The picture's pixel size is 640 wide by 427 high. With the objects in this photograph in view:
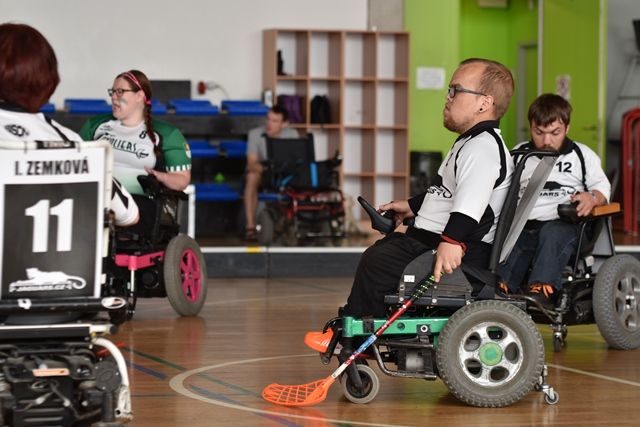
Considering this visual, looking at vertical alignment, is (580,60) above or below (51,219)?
above

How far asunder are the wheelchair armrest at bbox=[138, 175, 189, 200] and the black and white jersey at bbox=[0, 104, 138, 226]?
2609 millimetres

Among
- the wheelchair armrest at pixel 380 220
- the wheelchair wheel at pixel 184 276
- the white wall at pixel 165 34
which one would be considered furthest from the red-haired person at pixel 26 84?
the white wall at pixel 165 34

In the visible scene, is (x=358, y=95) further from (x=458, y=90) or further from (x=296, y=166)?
(x=458, y=90)

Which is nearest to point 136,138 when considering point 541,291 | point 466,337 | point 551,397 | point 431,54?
point 541,291

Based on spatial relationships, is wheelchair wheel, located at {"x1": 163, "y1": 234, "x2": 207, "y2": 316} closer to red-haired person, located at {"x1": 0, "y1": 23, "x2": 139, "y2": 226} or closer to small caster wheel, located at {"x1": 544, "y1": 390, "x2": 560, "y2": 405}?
small caster wheel, located at {"x1": 544, "y1": 390, "x2": 560, "y2": 405}

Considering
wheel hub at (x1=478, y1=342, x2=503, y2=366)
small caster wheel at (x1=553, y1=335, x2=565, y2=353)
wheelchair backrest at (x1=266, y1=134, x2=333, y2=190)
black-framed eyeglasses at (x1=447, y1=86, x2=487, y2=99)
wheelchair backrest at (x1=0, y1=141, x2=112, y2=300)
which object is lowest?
small caster wheel at (x1=553, y1=335, x2=565, y2=353)

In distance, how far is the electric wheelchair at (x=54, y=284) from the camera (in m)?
2.96

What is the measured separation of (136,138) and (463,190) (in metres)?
2.46

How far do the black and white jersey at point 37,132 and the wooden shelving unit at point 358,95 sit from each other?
9459 millimetres

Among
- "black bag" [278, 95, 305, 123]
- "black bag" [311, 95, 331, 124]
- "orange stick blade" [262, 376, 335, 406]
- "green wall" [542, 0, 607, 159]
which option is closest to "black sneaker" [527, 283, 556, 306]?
"orange stick blade" [262, 376, 335, 406]

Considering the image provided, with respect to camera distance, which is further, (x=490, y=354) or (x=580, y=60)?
(x=580, y=60)

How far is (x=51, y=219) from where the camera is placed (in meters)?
3.00

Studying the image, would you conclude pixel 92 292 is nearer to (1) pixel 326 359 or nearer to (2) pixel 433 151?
(1) pixel 326 359

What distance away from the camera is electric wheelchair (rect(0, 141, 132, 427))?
9.71 ft
